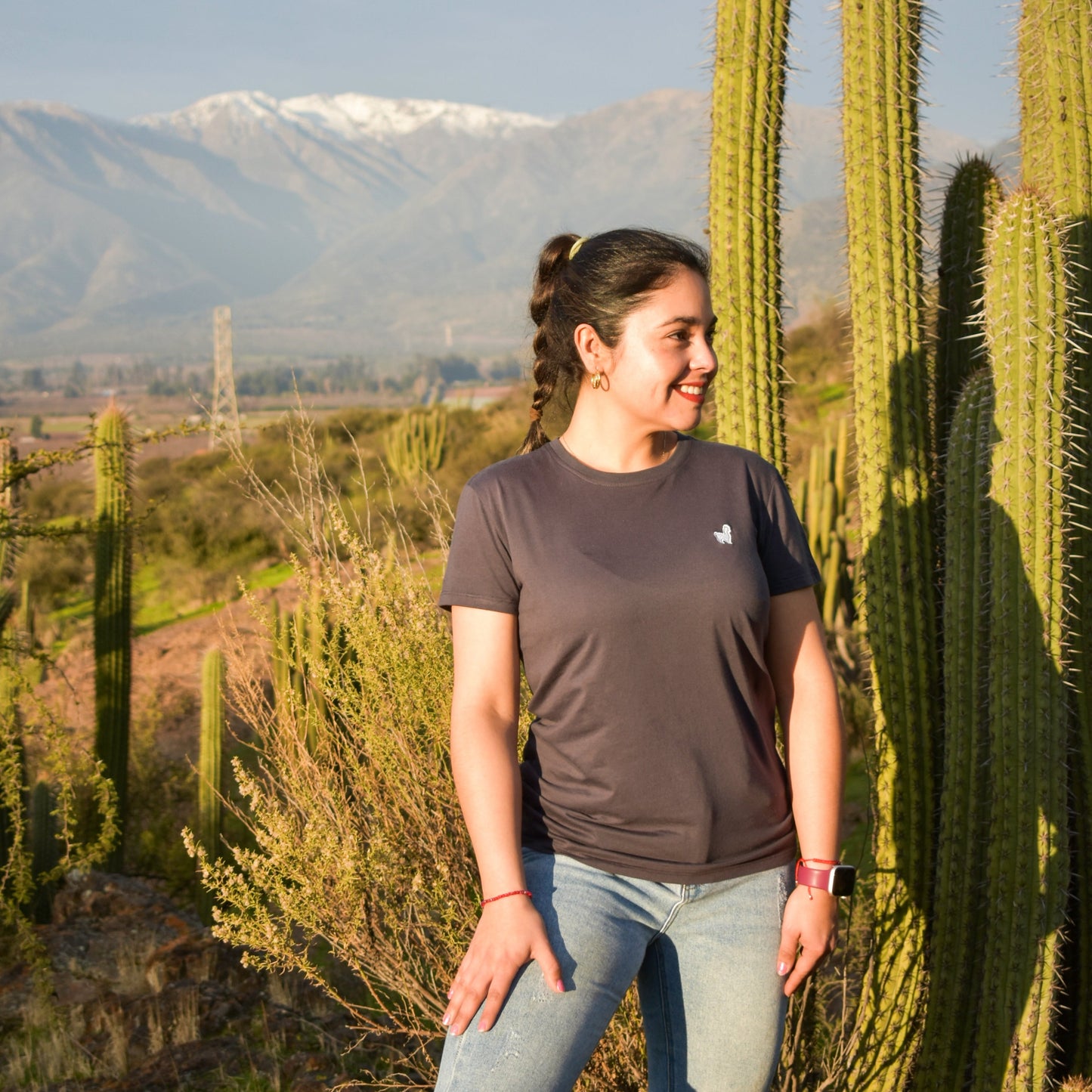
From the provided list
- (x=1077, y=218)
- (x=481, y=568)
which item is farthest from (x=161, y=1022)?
(x=1077, y=218)

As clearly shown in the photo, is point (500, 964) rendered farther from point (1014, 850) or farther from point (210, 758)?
point (210, 758)

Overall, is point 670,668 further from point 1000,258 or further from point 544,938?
point 1000,258

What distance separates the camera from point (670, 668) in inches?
68.6

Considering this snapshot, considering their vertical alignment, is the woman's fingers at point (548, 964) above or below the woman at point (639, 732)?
below

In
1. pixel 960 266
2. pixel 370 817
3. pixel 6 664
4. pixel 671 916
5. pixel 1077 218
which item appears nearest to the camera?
pixel 671 916

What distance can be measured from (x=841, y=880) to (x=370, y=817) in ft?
4.67

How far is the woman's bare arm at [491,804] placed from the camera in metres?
1.64

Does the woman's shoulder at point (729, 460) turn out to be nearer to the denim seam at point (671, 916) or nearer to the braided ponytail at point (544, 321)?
the braided ponytail at point (544, 321)

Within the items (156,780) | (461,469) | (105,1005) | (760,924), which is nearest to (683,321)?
(760,924)

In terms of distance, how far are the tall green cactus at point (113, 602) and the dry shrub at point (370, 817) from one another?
12.2ft

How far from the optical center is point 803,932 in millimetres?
1784

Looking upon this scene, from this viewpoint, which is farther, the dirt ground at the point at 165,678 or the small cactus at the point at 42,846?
the dirt ground at the point at 165,678

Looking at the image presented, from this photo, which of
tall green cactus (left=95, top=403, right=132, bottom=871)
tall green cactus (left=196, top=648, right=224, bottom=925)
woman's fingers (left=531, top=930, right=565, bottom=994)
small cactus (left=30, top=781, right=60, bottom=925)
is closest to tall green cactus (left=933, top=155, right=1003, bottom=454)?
woman's fingers (left=531, top=930, right=565, bottom=994)

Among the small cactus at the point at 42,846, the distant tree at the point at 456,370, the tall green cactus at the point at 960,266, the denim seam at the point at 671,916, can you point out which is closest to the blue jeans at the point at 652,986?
the denim seam at the point at 671,916
